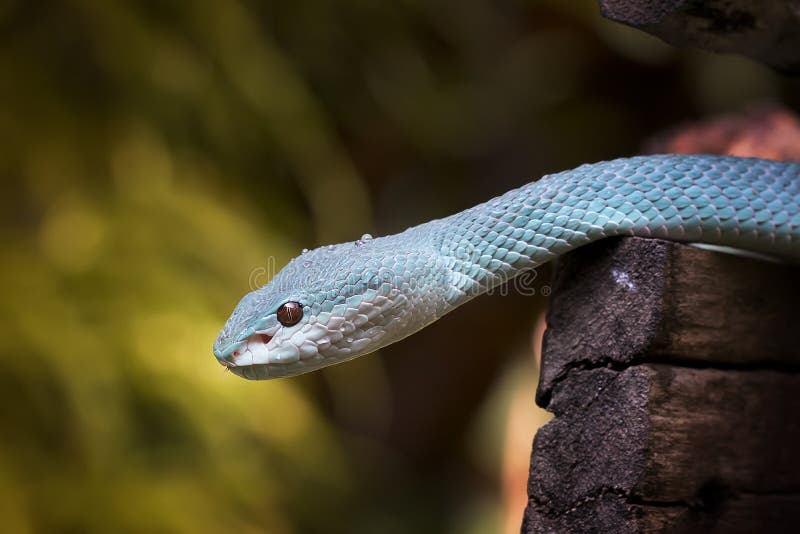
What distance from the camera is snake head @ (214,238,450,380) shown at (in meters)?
2.26

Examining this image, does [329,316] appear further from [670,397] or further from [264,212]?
[264,212]

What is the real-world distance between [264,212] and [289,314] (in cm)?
287

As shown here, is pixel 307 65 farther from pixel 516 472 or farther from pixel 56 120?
pixel 516 472

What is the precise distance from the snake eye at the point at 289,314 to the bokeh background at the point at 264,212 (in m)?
1.98

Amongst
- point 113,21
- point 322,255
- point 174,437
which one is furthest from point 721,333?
point 113,21

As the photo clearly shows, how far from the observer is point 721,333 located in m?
2.06

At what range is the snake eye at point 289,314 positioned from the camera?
2268 mm

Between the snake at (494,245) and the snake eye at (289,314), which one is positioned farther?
the snake eye at (289,314)

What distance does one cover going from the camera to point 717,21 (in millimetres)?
2328

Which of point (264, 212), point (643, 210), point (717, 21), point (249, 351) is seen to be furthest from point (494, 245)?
point (264, 212)

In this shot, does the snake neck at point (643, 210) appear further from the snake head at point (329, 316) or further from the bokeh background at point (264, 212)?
the bokeh background at point (264, 212)

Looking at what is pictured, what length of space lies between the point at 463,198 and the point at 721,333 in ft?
12.9

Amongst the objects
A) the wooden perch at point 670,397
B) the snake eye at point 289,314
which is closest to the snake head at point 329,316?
the snake eye at point 289,314

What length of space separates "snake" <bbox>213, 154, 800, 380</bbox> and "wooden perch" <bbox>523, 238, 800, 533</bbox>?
8 cm
